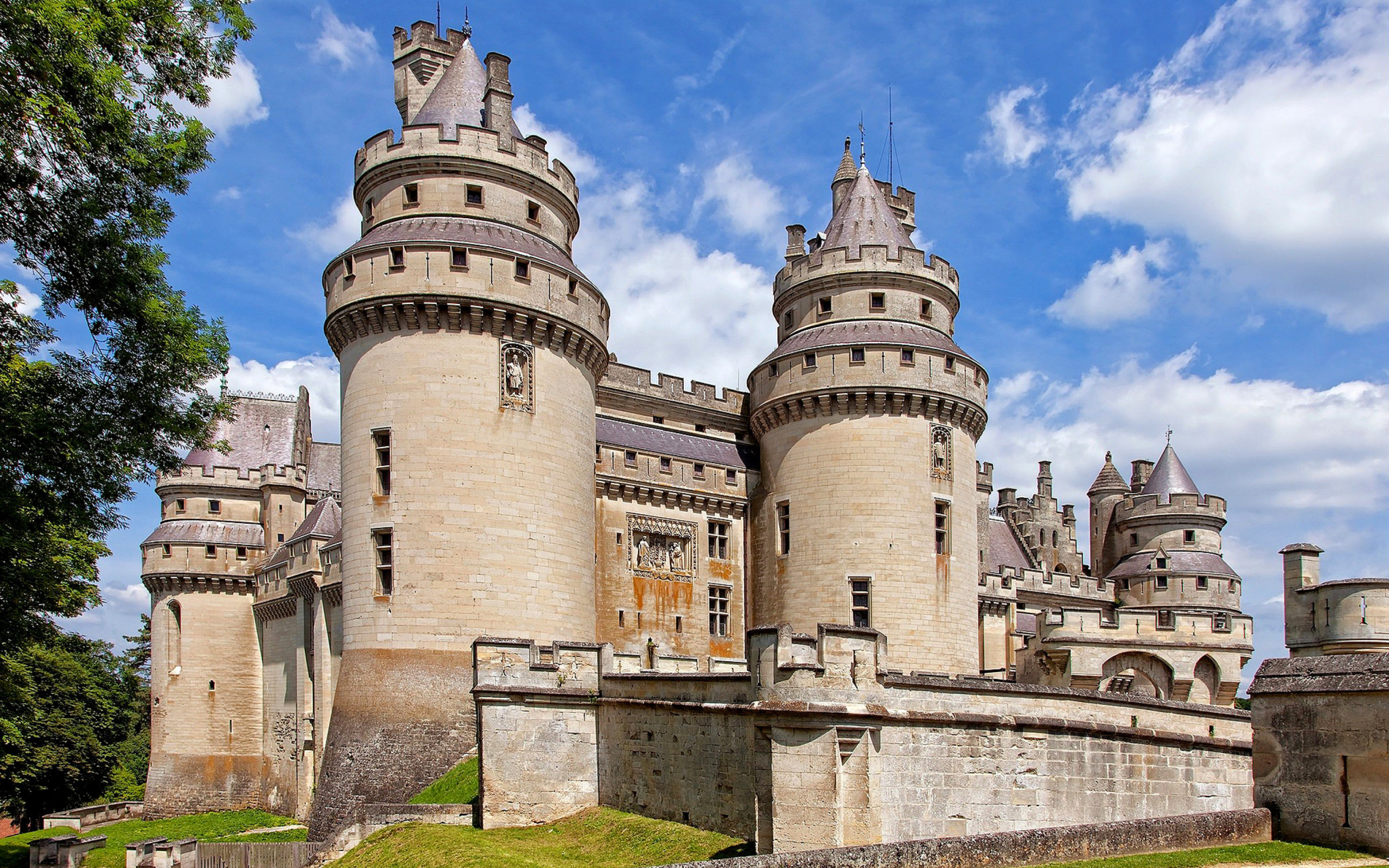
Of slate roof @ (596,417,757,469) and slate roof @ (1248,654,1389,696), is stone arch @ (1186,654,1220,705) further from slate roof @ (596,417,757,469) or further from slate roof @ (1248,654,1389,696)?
slate roof @ (1248,654,1389,696)

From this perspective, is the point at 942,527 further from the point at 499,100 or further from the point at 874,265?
the point at 499,100

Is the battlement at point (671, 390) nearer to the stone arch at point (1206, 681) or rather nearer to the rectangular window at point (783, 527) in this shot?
the rectangular window at point (783, 527)

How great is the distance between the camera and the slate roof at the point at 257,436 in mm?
45344

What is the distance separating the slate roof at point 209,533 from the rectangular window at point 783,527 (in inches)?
843

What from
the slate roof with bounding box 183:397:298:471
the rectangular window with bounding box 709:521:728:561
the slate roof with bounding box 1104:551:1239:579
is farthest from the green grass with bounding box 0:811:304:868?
the slate roof with bounding box 1104:551:1239:579

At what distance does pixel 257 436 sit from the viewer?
1825 inches

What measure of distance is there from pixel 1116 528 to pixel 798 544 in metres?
22.0

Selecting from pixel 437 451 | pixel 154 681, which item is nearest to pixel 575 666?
pixel 437 451

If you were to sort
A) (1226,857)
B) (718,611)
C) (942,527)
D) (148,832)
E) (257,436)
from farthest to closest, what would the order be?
(257,436) → (148,832) → (718,611) → (942,527) → (1226,857)

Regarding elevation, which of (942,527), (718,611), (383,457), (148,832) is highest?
(383,457)

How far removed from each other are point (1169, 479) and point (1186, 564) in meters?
4.00

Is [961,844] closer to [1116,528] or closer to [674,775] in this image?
[674,775]

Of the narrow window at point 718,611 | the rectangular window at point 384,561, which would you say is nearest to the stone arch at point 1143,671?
the narrow window at point 718,611

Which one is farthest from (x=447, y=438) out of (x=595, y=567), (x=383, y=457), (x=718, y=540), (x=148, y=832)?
(x=148, y=832)
